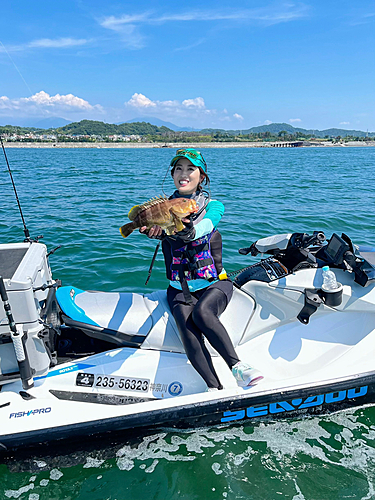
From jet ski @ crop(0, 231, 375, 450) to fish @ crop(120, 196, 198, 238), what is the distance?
80 centimetres

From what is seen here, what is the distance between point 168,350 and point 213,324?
1.71 ft

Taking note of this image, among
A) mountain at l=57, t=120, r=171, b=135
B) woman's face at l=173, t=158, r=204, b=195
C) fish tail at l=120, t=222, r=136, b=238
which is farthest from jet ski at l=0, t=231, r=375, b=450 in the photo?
mountain at l=57, t=120, r=171, b=135

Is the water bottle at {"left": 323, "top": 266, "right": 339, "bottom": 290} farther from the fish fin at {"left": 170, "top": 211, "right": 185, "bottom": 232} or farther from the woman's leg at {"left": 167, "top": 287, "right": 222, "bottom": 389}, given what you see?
the fish fin at {"left": 170, "top": 211, "right": 185, "bottom": 232}

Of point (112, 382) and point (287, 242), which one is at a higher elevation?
point (287, 242)

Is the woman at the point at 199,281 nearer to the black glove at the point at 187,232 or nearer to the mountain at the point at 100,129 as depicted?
the black glove at the point at 187,232

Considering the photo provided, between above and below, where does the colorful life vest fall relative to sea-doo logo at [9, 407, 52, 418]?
above

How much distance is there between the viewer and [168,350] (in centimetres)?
287

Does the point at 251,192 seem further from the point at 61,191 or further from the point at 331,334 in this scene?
the point at 331,334

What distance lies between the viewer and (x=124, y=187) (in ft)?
52.3

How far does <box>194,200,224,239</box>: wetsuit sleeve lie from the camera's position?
2.55m

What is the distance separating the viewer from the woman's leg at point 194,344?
8.58ft

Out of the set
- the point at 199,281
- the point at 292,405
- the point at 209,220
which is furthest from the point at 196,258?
the point at 292,405

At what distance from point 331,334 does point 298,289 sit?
50 centimetres

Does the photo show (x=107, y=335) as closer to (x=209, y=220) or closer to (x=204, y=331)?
(x=204, y=331)
